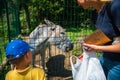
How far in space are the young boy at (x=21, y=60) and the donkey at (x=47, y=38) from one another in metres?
3.08

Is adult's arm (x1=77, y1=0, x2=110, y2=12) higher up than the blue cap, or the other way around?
adult's arm (x1=77, y1=0, x2=110, y2=12)

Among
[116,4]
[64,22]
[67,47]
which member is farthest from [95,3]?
[64,22]

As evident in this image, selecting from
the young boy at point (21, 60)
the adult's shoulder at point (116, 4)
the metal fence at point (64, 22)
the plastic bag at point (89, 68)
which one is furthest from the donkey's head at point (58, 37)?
the adult's shoulder at point (116, 4)

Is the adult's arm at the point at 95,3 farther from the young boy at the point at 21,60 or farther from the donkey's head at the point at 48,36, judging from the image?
the donkey's head at the point at 48,36

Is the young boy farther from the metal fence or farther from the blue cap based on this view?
the metal fence

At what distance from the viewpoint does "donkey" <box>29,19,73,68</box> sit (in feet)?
19.8

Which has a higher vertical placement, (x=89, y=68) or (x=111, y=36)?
(x=111, y=36)

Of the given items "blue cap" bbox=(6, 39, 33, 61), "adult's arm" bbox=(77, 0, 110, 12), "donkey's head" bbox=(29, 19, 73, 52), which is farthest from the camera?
"donkey's head" bbox=(29, 19, 73, 52)

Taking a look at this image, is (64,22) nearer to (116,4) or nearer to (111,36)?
(111,36)

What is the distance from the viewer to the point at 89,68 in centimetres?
301

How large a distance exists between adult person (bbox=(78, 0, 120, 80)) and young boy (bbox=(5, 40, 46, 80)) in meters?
0.51

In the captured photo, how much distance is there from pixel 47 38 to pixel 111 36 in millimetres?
3430

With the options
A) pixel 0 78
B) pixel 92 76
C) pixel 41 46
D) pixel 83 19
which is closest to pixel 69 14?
pixel 83 19

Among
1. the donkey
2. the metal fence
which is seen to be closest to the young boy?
the metal fence
